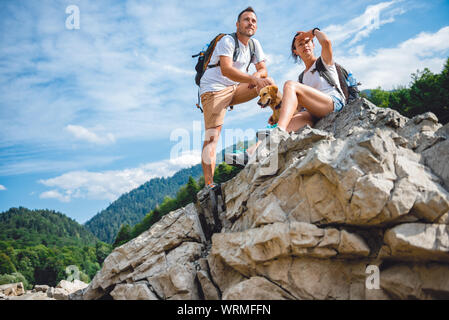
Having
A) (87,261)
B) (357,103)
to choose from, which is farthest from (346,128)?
(87,261)

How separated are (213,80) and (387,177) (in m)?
4.28

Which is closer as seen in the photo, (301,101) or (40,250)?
(301,101)

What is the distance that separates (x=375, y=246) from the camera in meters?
4.08

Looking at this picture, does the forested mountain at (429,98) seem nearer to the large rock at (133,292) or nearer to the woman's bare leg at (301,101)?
the woman's bare leg at (301,101)

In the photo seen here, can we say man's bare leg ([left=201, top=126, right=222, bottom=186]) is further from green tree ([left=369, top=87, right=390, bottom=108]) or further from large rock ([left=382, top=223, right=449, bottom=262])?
green tree ([left=369, top=87, right=390, bottom=108])

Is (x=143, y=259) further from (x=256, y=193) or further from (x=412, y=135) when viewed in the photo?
(x=412, y=135)

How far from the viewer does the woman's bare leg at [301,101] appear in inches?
234

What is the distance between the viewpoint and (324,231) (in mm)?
4250

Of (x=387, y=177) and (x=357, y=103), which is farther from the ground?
(x=357, y=103)

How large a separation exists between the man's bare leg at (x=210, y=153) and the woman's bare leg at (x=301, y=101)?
1.59 m

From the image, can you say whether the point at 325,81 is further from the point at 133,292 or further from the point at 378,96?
the point at 378,96

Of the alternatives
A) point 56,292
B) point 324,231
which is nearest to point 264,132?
point 324,231

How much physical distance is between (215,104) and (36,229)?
19337 cm
